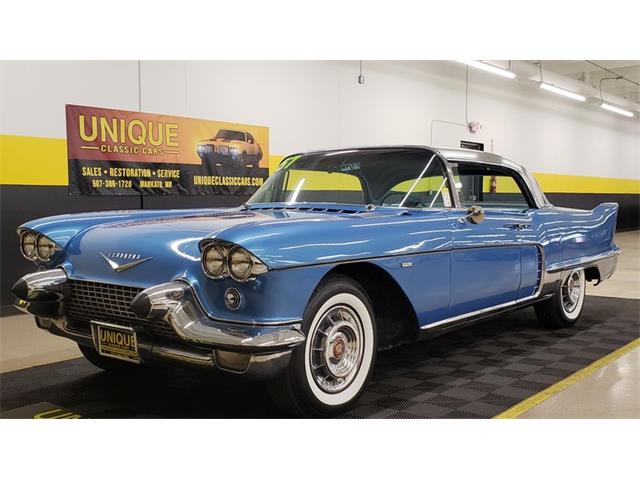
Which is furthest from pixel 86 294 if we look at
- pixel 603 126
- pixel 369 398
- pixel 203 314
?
pixel 603 126

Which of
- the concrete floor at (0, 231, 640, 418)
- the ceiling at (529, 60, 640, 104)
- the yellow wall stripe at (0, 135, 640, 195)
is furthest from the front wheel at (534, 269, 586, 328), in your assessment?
the ceiling at (529, 60, 640, 104)

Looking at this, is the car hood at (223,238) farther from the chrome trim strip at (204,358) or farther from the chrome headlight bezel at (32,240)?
the chrome trim strip at (204,358)

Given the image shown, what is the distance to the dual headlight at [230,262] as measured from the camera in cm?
244

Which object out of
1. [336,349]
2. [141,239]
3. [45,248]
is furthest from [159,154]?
[336,349]

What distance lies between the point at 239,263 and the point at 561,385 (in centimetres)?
208

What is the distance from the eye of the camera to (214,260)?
8.18ft

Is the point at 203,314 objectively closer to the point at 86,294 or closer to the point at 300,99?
the point at 86,294

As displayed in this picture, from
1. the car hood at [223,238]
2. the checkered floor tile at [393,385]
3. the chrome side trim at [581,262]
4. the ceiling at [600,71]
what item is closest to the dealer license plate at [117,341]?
the car hood at [223,238]

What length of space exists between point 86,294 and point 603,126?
1930 cm

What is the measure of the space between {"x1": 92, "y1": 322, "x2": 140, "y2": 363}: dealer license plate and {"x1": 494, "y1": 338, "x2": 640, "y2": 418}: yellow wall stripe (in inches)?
68.3

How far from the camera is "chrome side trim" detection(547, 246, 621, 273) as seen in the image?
15.0 feet

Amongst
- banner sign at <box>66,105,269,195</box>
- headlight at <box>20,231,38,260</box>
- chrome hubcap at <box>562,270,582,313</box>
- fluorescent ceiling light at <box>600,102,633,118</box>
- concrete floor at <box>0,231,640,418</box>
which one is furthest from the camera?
fluorescent ceiling light at <box>600,102,633,118</box>

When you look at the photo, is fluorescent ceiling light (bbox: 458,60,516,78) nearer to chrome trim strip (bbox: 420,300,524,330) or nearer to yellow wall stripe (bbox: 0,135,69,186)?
yellow wall stripe (bbox: 0,135,69,186)

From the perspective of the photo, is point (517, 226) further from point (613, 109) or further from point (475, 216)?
point (613, 109)
